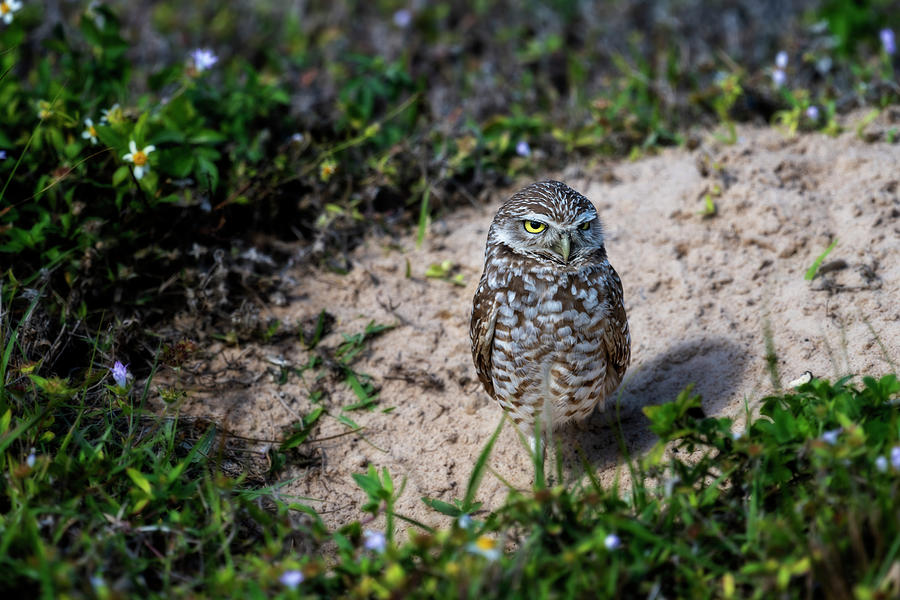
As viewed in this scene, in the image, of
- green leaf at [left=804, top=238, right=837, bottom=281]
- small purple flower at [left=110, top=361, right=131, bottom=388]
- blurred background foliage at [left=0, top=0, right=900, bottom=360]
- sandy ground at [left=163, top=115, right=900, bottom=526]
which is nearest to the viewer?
small purple flower at [left=110, top=361, right=131, bottom=388]

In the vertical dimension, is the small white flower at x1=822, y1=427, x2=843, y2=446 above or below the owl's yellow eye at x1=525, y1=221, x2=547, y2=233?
below

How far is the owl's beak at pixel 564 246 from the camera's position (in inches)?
129

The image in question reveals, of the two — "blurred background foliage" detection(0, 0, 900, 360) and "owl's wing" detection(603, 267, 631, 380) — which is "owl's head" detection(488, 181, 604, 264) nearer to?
"owl's wing" detection(603, 267, 631, 380)

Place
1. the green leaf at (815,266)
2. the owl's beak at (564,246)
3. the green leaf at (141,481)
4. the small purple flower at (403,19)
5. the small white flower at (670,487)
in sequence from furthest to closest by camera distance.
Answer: the small purple flower at (403,19) < the green leaf at (815,266) < the owl's beak at (564,246) < the green leaf at (141,481) < the small white flower at (670,487)

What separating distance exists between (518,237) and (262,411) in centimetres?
145

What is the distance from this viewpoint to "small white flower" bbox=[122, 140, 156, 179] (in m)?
3.97

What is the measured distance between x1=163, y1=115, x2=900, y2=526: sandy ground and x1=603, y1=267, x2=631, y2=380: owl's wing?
1.32ft

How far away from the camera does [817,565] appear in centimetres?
241

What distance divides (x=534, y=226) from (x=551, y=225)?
3.0 inches

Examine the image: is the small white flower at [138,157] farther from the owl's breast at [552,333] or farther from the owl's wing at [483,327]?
the owl's breast at [552,333]

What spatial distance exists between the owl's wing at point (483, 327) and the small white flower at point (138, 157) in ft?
5.74

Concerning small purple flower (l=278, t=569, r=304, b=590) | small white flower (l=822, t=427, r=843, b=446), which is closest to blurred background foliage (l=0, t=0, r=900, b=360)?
small purple flower (l=278, t=569, r=304, b=590)

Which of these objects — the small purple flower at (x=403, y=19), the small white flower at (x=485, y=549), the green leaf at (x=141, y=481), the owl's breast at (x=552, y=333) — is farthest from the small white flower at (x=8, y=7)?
the small white flower at (x=485, y=549)

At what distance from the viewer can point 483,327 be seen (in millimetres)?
3482
